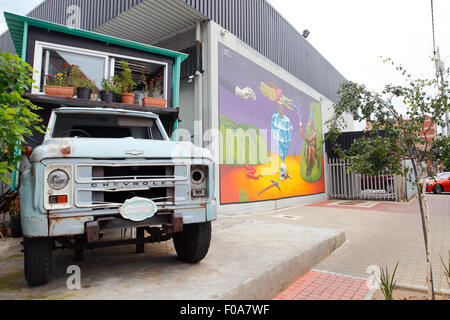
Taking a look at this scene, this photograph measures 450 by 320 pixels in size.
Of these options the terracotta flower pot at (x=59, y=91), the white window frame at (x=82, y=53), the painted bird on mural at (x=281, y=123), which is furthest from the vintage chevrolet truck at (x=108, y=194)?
the painted bird on mural at (x=281, y=123)

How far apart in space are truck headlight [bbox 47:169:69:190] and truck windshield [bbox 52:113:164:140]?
1243 millimetres

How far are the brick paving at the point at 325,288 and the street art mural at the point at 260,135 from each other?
16.0 feet

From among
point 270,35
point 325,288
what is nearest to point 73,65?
point 325,288

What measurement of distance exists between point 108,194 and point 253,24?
9644 millimetres

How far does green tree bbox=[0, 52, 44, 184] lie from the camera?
274cm

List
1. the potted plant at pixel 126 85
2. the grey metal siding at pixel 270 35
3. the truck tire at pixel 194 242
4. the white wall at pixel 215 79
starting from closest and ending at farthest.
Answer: the truck tire at pixel 194 242, the potted plant at pixel 126 85, the white wall at pixel 215 79, the grey metal siding at pixel 270 35

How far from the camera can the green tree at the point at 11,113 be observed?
8.98ft

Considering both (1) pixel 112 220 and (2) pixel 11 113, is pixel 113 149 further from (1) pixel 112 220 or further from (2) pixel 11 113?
(2) pixel 11 113

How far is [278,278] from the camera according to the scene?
3.46 metres

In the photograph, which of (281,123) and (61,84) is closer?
(61,84)

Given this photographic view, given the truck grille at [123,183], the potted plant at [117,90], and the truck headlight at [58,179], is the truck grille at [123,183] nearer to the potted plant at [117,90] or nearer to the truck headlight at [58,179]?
the truck headlight at [58,179]

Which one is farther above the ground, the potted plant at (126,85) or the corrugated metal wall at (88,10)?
the corrugated metal wall at (88,10)
